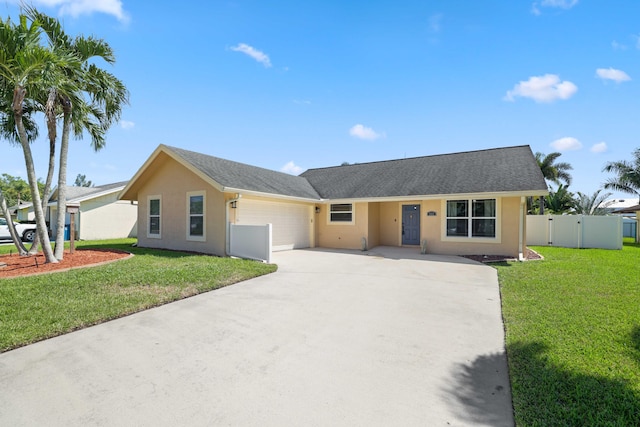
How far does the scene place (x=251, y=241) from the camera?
10844 mm

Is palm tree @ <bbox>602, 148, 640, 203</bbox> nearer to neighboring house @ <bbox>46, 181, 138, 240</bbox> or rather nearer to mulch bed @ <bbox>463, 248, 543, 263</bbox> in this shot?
mulch bed @ <bbox>463, 248, 543, 263</bbox>

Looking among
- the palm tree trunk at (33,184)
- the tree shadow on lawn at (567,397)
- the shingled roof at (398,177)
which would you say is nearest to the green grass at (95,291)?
the palm tree trunk at (33,184)

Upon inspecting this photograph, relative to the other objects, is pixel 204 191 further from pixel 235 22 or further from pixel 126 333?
pixel 126 333

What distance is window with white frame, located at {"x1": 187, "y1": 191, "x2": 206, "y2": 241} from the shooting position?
12.3 meters

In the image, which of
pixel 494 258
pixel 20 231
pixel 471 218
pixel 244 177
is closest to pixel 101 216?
pixel 20 231

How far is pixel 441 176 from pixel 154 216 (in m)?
13.6

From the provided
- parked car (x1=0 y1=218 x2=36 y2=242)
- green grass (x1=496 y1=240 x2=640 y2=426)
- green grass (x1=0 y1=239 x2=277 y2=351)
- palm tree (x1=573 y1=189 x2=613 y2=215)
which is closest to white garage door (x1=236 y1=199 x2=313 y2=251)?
green grass (x1=0 y1=239 x2=277 y2=351)

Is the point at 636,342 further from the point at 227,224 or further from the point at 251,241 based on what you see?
the point at 227,224

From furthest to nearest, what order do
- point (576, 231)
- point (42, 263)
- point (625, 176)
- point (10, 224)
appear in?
point (625, 176) < point (576, 231) < point (10, 224) < point (42, 263)

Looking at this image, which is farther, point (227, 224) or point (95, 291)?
point (227, 224)

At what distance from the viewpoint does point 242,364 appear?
3.56 meters

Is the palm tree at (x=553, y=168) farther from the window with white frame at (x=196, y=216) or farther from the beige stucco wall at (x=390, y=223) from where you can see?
the window with white frame at (x=196, y=216)

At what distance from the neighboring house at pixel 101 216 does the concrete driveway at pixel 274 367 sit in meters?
18.1

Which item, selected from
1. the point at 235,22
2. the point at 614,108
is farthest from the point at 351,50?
the point at 614,108
